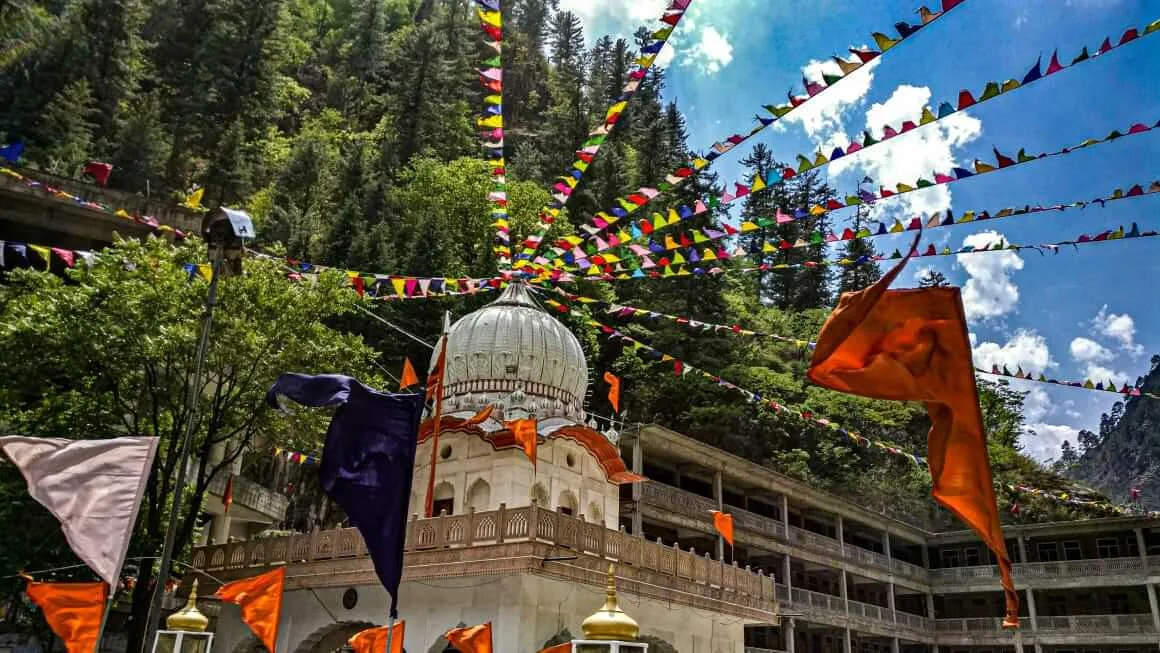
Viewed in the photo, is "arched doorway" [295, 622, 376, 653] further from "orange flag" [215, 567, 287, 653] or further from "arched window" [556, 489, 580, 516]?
"arched window" [556, 489, 580, 516]

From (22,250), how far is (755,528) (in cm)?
2819

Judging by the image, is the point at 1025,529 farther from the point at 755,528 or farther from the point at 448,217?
the point at 448,217

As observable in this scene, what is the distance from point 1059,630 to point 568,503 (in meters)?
31.6

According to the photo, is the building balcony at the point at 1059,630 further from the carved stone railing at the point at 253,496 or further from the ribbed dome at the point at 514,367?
the carved stone railing at the point at 253,496

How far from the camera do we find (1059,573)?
42.9m

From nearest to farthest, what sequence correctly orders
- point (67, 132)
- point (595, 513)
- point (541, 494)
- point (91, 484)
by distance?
point (91, 484) < point (541, 494) < point (595, 513) < point (67, 132)

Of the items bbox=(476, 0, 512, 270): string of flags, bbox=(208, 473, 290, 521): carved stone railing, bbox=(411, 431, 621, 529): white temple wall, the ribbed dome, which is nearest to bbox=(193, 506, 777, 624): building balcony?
bbox=(411, 431, 621, 529): white temple wall

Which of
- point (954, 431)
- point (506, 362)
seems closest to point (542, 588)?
point (506, 362)

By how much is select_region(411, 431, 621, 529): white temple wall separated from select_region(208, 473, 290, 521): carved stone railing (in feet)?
24.4

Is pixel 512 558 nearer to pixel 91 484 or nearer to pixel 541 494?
pixel 541 494

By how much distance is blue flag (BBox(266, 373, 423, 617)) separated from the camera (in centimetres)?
1006

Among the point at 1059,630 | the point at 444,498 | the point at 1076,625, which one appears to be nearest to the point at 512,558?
the point at 444,498

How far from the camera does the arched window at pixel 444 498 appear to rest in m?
22.2

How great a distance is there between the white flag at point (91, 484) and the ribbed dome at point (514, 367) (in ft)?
43.8
